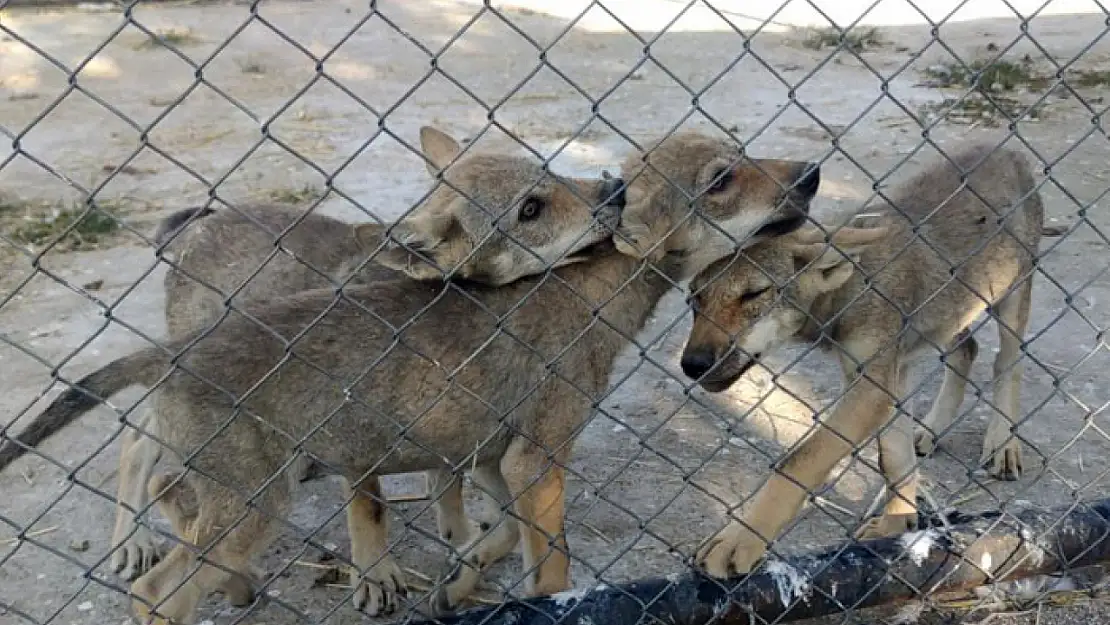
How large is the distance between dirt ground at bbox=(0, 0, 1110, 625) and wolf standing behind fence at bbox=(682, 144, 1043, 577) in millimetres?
197

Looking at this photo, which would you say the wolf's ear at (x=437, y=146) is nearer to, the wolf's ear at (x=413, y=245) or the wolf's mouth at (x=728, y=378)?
the wolf's ear at (x=413, y=245)

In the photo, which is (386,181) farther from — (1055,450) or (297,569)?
(1055,450)

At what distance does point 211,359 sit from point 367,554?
106 cm

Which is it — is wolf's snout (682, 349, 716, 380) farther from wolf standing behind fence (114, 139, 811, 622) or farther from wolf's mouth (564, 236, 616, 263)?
wolf's mouth (564, 236, 616, 263)

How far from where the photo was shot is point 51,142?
948 centimetres

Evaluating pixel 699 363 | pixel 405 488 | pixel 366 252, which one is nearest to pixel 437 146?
pixel 366 252

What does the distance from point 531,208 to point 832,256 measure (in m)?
1.09

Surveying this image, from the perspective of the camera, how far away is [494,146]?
9008 millimetres

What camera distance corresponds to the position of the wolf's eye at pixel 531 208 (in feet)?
14.1

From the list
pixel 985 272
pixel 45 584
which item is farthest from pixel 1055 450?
pixel 45 584

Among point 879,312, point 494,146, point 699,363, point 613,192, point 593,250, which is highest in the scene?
point 613,192

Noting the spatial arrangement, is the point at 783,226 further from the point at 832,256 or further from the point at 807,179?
the point at 832,256

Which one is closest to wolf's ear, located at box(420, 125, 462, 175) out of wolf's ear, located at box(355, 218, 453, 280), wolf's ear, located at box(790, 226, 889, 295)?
wolf's ear, located at box(355, 218, 453, 280)

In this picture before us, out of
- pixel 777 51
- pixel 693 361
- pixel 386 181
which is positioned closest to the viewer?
pixel 693 361
